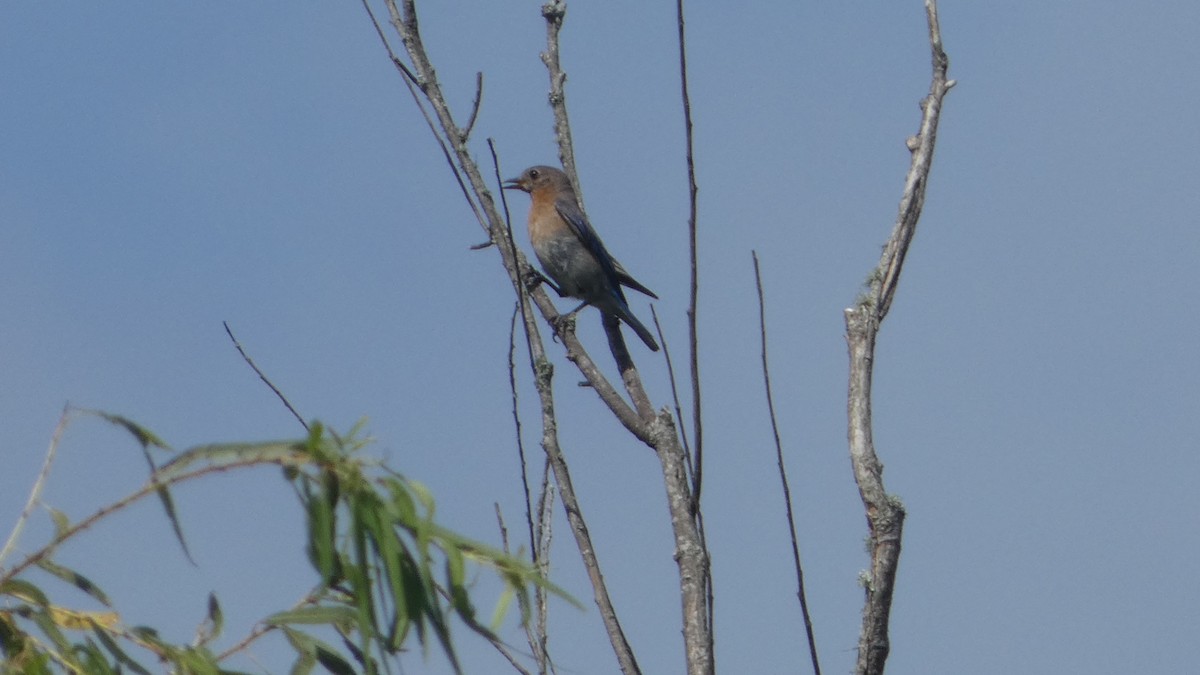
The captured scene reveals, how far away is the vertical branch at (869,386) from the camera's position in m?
4.57

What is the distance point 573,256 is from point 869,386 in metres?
8.30

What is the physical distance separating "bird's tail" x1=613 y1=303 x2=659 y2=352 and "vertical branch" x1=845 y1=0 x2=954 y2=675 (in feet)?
23.4

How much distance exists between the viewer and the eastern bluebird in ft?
41.4

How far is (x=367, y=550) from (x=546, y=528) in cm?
239

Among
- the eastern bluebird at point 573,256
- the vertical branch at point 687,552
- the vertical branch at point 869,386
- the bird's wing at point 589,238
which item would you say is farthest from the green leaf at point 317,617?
the bird's wing at point 589,238

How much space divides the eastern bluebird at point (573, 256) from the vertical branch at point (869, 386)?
6.88 meters

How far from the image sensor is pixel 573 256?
13.0 metres

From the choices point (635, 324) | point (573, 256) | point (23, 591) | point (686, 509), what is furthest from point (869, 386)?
point (573, 256)

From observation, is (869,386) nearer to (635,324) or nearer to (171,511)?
(171,511)

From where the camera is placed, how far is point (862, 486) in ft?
15.6

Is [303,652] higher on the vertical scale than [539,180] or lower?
lower

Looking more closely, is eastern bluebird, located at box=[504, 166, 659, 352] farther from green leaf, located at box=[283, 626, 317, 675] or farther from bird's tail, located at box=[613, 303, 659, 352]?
green leaf, located at box=[283, 626, 317, 675]

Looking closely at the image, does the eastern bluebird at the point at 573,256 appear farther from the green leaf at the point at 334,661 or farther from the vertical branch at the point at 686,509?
the green leaf at the point at 334,661

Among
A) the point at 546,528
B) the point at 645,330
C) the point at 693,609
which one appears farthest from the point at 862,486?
the point at 645,330
